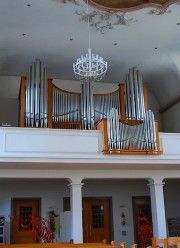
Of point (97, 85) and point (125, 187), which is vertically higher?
point (97, 85)

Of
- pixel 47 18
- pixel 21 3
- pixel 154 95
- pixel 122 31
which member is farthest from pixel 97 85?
pixel 21 3

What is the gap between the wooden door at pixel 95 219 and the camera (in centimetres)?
1296

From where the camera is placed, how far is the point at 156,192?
35.3 ft

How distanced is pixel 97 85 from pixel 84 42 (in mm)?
3012

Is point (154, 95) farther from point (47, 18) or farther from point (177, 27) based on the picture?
point (47, 18)

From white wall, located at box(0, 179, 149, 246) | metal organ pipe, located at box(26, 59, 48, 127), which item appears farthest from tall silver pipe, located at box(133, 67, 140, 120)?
white wall, located at box(0, 179, 149, 246)

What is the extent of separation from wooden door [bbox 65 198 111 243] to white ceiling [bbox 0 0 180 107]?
4.48 metres

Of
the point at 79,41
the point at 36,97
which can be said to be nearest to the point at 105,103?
the point at 79,41

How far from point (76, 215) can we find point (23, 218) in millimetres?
3301

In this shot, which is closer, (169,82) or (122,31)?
(122,31)

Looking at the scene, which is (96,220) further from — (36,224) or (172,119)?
(172,119)

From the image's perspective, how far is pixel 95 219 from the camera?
13.2 metres

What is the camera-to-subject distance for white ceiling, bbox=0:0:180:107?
9.40 meters

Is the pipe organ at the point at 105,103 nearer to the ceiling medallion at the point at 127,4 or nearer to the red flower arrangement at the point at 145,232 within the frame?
the ceiling medallion at the point at 127,4
